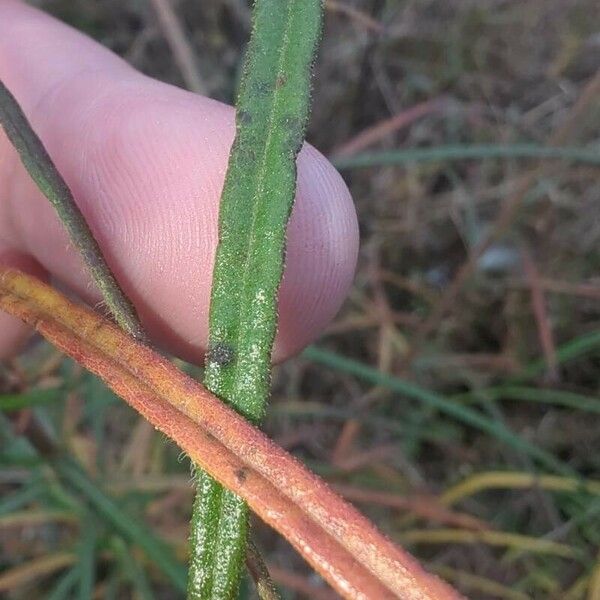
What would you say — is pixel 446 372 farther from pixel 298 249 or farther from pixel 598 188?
pixel 298 249

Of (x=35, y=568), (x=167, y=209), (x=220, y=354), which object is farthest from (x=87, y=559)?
A: (x=220, y=354)

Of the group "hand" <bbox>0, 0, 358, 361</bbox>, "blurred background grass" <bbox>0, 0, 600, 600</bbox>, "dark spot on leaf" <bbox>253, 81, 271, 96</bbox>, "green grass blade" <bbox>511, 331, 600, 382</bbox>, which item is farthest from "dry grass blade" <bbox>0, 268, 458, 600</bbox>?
"green grass blade" <bbox>511, 331, 600, 382</bbox>

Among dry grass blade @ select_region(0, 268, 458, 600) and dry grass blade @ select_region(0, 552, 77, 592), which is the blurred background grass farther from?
dry grass blade @ select_region(0, 268, 458, 600)

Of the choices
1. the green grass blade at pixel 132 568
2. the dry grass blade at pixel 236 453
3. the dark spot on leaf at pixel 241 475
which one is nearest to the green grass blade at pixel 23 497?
the green grass blade at pixel 132 568

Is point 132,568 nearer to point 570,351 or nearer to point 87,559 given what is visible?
point 87,559

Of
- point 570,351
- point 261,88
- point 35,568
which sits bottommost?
point 35,568

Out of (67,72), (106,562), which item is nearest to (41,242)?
(67,72)
